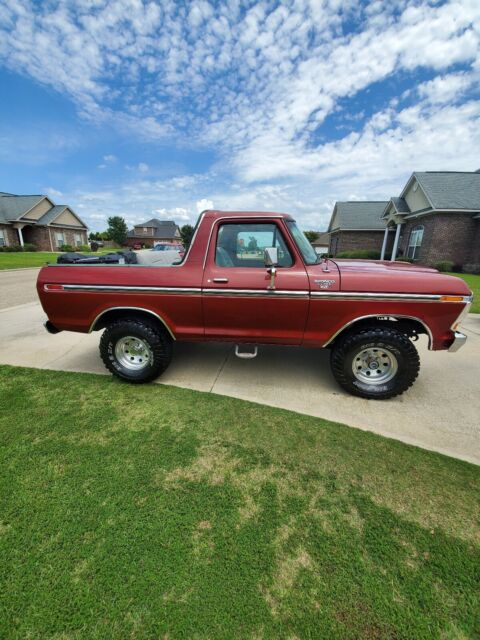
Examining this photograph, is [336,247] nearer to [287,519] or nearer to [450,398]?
[450,398]

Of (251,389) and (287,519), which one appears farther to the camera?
(251,389)

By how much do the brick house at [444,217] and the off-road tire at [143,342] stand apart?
21496mm

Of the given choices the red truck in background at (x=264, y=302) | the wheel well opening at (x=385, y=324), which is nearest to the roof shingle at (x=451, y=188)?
the wheel well opening at (x=385, y=324)

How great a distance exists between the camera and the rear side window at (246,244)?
3.37 m

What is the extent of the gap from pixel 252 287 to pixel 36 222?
39.7m

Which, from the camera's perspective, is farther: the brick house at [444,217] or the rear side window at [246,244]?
the brick house at [444,217]

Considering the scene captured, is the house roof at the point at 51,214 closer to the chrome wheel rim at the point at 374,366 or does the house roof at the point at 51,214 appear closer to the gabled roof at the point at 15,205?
the gabled roof at the point at 15,205

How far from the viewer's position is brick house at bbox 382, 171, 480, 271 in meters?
18.9

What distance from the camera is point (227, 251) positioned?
3.47 meters

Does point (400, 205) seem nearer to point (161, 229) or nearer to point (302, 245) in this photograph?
point (302, 245)

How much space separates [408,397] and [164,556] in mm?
3088

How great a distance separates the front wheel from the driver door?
0.56 metres

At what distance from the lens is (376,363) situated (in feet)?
11.4

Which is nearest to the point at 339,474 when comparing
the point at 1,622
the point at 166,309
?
the point at 1,622
